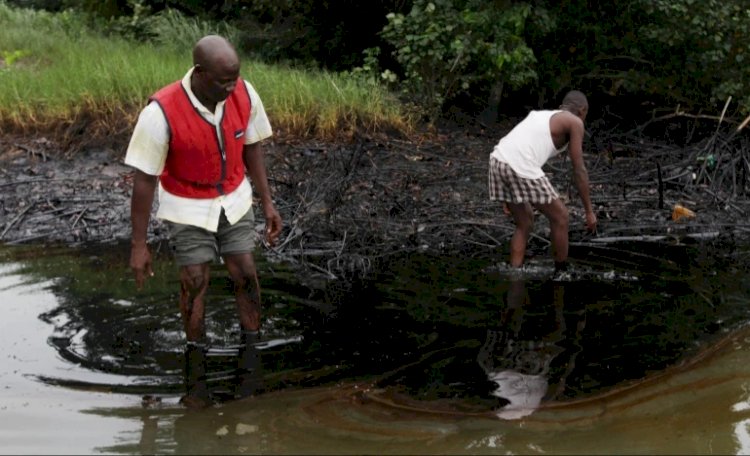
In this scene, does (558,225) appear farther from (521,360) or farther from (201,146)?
(201,146)

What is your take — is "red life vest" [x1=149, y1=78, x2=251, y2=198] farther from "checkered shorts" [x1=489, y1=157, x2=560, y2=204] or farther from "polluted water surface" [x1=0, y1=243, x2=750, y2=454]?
"checkered shorts" [x1=489, y1=157, x2=560, y2=204]

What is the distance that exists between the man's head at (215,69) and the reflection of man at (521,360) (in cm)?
204

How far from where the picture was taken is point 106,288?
737cm

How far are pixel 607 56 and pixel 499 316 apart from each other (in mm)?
7110

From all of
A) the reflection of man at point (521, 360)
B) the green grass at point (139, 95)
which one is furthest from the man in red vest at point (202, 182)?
the green grass at point (139, 95)

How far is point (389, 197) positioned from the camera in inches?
371

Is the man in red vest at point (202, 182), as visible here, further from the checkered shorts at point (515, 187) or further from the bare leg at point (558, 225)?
the bare leg at point (558, 225)

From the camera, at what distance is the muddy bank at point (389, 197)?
8516mm

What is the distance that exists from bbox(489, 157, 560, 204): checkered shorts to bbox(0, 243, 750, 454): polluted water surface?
23.9 inches

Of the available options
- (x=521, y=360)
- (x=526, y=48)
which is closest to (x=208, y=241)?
(x=521, y=360)

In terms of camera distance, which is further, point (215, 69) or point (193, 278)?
point (193, 278)

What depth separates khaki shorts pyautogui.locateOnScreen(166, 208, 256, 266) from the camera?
553cm

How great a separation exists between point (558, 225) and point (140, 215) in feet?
11.2

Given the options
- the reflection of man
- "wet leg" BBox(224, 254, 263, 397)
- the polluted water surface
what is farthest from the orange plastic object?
"wet leg" BBox(224, 254, 263, 397)
